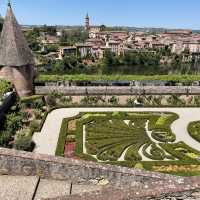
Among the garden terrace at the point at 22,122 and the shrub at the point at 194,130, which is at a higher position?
the garden terrace at the point at 22,122

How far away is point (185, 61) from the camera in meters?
110

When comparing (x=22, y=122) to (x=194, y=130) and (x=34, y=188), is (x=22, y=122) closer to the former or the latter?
(x=194, y=130)

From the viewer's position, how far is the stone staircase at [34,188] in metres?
9.58

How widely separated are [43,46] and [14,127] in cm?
9146

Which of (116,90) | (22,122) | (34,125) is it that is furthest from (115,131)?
(116,90)

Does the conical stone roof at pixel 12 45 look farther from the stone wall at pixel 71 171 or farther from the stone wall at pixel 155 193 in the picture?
the stone wall at pixel 155 193

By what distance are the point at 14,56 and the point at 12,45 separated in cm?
98

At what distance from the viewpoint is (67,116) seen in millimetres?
27672

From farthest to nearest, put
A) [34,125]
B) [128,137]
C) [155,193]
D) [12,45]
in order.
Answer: [12,45], [34,125], [128,137], [155,193]

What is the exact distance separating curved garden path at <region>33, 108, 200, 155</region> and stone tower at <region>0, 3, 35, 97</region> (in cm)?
469

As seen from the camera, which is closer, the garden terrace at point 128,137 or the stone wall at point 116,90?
the garden terrace at point 128,137

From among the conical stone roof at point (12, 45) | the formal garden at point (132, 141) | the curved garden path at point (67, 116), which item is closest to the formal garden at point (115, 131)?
the formal garden at point (132, 141)

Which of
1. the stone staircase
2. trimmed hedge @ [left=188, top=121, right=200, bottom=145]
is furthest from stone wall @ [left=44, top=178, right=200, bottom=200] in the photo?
trimmed hedge @ [left=188, top=121, right=200, bottom=145]

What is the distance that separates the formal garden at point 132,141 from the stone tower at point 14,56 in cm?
717
